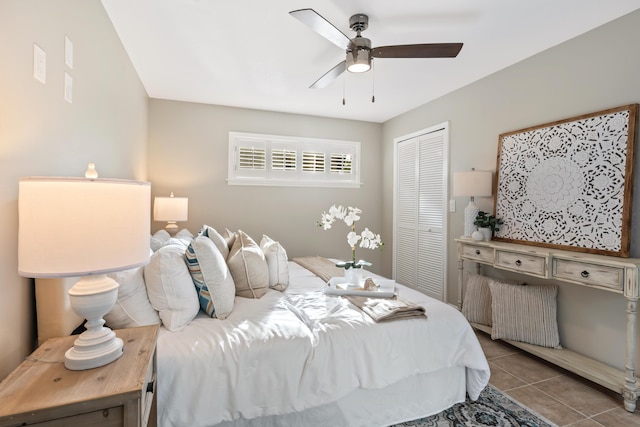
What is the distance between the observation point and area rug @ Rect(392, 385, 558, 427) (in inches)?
71.1

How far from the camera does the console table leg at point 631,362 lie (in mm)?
1925

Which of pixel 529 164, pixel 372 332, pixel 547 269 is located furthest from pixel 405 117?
pixel 372 332

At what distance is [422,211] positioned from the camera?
13.4ft

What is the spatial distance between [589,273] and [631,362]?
54 centimetres

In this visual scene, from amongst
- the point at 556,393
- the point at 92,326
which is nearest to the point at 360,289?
the point at 556,393

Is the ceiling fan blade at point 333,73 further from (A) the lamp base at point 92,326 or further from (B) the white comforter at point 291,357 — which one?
(A) the lamp base at point 92,326

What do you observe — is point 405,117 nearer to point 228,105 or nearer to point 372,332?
point 228,105

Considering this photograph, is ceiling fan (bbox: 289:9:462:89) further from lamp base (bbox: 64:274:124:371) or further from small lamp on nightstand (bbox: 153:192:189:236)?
small lamp on nightstand (bbox: 153:192:189:236)

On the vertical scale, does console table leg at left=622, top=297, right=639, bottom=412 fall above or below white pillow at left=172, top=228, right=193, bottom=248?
below

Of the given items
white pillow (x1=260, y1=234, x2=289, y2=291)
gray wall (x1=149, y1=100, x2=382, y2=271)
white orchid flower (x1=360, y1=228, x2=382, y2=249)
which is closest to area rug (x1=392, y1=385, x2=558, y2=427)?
white orchid flower (x1=360, y1=228, x2=382, y2=249)

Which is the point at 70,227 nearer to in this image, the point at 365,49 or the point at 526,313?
the point at 365,49

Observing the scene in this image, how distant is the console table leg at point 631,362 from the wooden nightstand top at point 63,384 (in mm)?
2589

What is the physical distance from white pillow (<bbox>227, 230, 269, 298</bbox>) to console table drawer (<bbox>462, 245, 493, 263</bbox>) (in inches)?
76.1

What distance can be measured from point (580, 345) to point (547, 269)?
67cm
